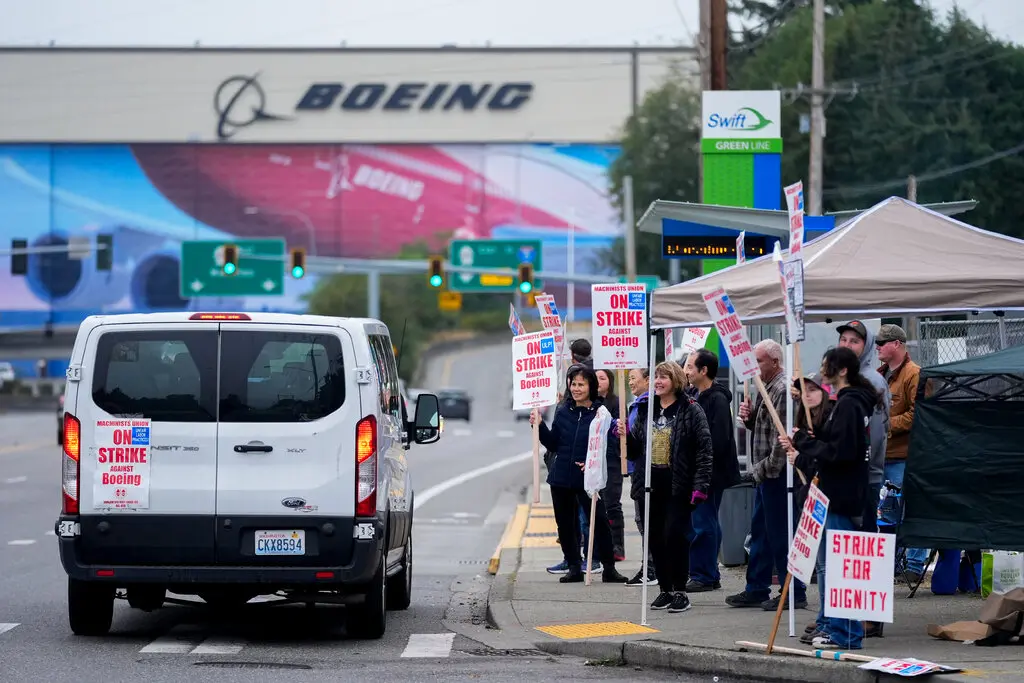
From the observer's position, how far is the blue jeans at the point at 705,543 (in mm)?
12797

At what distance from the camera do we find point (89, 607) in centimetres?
1070

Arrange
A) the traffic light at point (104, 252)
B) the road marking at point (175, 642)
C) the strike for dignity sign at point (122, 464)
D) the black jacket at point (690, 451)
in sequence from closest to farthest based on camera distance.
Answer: the strike for dignity sign at point (122, 464) < the road marking at point (175, 642) < the black jacket at point (690, 451) < the traffic light at point (104, 252)

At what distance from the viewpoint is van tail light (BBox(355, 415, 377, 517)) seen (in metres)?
10.1

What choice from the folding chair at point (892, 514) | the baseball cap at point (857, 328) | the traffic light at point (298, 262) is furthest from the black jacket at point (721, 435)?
the traffic light at point (298, 262)

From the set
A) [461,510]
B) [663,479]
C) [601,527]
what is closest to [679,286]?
[663,479]

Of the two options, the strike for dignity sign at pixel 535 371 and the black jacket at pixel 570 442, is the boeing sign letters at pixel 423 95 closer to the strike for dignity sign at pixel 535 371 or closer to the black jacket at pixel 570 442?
the strike for dignity sign at pixel 535 371

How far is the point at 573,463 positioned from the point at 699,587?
57.9 inches

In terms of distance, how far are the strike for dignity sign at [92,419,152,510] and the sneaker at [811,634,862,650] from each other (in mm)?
4119

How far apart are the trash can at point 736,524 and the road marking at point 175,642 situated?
511 cm

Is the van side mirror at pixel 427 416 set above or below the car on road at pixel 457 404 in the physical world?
above

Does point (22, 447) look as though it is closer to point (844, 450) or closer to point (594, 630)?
point (594, 630)

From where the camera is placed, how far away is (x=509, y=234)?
11000 centimetres

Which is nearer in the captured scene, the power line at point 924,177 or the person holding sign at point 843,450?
the person holding sign at point 843,450

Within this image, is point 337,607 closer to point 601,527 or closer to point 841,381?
point 601,527
